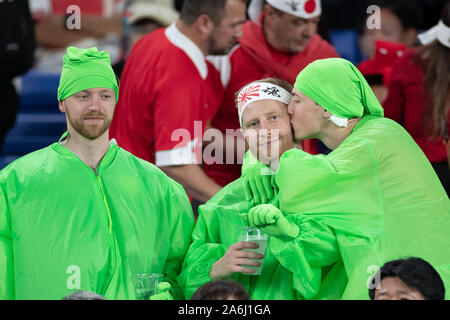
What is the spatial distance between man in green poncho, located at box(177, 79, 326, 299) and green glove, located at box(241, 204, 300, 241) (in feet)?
0.34

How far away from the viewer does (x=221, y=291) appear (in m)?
3.32

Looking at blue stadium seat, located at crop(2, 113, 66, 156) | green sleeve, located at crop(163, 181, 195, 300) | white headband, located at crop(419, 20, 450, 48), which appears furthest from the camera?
blue stadium seat, located at crop(2, 113, 66, 156)

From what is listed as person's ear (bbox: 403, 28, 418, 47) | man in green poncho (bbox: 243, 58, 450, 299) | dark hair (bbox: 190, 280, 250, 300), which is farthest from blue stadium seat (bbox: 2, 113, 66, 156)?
dark hair (bbox: 190, 280, 250, 300)

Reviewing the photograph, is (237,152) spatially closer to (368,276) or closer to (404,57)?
(404,57)

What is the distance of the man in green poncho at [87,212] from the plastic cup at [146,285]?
0.03 metres

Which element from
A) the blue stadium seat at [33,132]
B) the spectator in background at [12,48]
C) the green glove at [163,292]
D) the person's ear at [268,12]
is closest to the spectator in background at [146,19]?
the spectator in background at [12,48]

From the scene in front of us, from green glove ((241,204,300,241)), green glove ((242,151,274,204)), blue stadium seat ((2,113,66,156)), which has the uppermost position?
blue stadium seat ((2,113,66,156))

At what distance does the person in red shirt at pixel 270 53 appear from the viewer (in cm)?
509

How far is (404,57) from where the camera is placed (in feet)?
17.0

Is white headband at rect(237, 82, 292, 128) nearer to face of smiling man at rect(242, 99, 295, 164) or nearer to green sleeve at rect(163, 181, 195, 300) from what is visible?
face of smiling man at rect(242, 99, 295, 164)

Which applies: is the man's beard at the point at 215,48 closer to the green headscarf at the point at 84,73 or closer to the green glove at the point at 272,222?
the green headscarf at the point at 84,73

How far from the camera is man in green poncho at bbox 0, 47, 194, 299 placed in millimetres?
3611

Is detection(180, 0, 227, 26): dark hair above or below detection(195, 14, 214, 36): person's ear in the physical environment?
above
